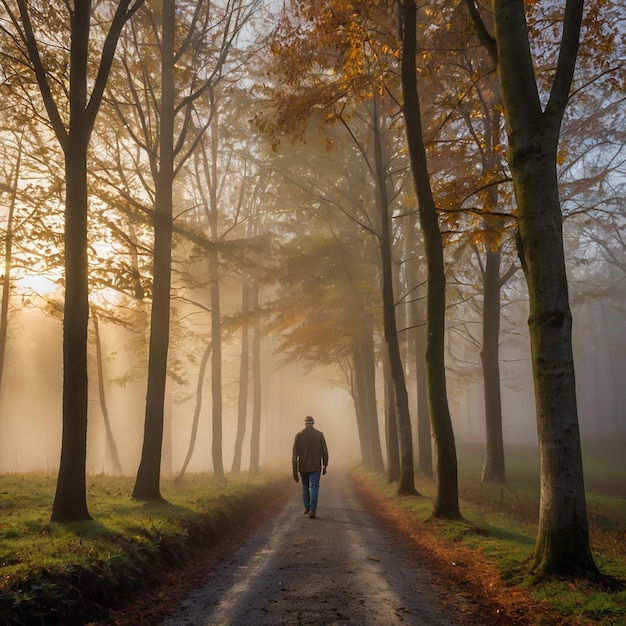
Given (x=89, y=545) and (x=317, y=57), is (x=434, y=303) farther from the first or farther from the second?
(x=89, y=545)

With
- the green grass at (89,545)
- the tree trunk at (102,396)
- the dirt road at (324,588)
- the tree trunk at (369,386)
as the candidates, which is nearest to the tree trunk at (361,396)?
the tree trunk at (369,386)

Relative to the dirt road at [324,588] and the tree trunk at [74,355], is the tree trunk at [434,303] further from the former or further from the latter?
the tree trunk at [74,355]

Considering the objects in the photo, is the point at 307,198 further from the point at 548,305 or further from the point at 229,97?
the point at 548,305

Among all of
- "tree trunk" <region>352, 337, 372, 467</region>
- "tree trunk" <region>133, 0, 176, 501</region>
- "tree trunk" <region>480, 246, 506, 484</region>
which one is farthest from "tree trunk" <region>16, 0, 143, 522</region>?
"tree trunk" <region>352, 337, 372, 467</region>

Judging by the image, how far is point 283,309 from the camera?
20.9m

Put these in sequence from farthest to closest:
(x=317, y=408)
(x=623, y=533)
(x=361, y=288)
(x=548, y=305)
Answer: (x=317, y=408), (x=361, y=288), (x=623, y=533), (x=548, y=305)

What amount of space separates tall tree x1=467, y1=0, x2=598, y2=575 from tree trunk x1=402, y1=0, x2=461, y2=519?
11.2ft

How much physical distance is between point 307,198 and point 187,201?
23.6 feet

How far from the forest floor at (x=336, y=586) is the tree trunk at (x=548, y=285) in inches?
32.3

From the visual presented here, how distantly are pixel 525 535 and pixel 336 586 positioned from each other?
402cm

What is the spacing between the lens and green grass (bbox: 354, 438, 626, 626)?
14.8 ft

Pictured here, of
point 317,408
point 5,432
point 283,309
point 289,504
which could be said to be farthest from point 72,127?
point 317,408

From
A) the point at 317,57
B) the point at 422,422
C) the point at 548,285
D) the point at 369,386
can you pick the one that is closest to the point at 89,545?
the point at 548,285

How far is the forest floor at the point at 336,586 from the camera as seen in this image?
461cm
